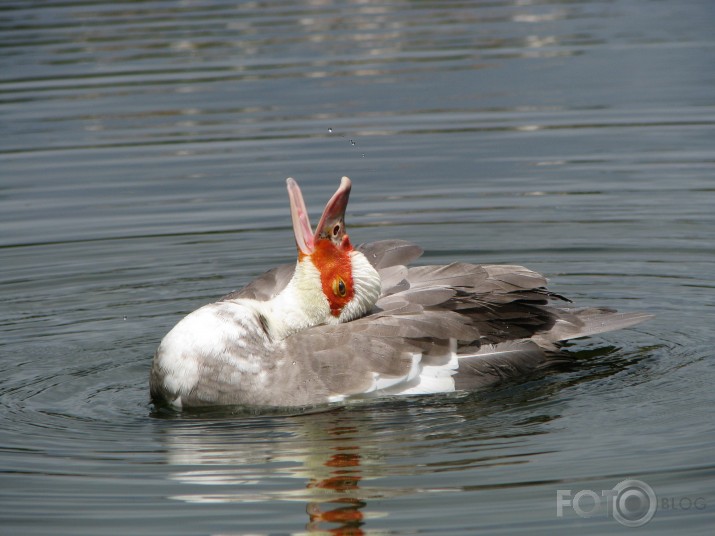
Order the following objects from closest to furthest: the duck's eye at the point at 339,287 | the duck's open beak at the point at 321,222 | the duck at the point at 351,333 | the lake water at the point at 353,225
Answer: the lake water at the point at 353,225
the duck at the point at 351,333
the duck's open beak at the point at 321,222
the duck's eye at the point at 339,287

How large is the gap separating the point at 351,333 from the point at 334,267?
16.1 inches

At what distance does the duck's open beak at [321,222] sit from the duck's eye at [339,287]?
20 centimetres


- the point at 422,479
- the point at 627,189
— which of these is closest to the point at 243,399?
the point at 422,479

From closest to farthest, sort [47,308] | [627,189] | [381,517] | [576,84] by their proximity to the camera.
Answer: [381,517]
[47,308]
[627,189]
[576,84]

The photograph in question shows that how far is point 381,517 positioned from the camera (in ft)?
20.1

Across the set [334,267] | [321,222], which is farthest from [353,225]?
[321,222]

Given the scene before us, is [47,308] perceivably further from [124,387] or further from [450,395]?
[450,395]

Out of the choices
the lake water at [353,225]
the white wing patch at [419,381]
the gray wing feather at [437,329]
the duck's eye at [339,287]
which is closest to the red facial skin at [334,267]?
the duck's eye at [339,287]

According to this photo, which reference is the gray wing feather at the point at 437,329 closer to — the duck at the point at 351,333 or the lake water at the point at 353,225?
the duck at the point at 351,333

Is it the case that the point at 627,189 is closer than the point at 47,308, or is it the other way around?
the point at 47,308

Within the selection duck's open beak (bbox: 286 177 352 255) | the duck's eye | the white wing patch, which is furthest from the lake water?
duck's open beak (bbox: 286 177 352 255)

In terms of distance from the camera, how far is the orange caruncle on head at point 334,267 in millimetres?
7836

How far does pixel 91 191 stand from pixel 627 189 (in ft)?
15.8

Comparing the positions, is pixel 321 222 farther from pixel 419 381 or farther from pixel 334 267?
pixel 419 381
